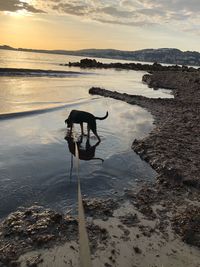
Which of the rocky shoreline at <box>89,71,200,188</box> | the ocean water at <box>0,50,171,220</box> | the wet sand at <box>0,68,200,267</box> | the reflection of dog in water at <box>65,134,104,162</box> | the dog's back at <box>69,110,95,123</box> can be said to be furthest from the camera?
the dog's back at <box>69,110,95,123</box>

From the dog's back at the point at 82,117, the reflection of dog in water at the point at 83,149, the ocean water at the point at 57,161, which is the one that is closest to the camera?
the ocean water at the point at 57,161

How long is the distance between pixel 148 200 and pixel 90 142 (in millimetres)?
4414

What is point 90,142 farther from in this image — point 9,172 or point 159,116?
point 159,116

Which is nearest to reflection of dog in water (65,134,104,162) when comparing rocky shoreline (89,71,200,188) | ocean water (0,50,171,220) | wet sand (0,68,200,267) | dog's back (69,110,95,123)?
ocean water (0,50,171,220)

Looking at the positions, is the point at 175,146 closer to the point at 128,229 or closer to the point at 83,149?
Result: the point at 83,149

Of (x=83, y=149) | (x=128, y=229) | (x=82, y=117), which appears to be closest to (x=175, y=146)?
(x=83, y=149)

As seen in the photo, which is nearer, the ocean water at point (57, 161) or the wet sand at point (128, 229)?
the wet sand at point (128, 229)

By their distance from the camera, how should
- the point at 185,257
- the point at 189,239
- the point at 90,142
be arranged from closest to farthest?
the point at 185,257 < the point at 189,239 < the point at 90,142

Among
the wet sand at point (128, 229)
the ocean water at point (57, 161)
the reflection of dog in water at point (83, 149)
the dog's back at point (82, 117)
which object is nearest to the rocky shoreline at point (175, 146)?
the wet sand at point (128, 229)

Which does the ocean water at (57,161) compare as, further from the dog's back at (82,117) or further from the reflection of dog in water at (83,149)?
the dog's back at (82,117)

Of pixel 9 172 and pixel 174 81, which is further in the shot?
pixel 174 81

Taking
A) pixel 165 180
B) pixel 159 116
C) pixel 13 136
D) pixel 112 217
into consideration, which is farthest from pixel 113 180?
pixel 159 116

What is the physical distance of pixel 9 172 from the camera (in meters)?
7.77

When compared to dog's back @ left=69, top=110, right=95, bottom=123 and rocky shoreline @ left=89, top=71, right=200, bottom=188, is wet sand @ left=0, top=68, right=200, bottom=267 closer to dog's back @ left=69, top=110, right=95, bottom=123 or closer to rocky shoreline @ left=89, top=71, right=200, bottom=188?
rocky shoreline @ left=89, top=71, right=200, bottom=188
